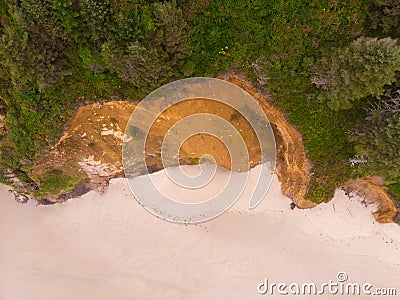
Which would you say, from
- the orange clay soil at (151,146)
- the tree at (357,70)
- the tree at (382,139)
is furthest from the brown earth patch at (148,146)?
the tree at (382,139)

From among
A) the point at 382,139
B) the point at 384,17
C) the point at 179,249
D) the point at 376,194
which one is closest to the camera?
the point at 384,17

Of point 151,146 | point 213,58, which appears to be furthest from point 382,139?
point 151,146

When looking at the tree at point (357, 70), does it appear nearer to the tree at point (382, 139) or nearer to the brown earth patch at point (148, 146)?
the tree at point (382, 139)

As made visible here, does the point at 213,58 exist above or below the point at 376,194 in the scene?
above

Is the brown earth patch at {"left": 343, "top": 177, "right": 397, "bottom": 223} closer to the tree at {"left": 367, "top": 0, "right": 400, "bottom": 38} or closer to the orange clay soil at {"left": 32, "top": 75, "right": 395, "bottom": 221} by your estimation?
the orange clay soil at {"left": 32, "top": 75, "right": 395, "bottom": 221}

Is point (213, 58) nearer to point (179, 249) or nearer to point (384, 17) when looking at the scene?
point (384, 17)

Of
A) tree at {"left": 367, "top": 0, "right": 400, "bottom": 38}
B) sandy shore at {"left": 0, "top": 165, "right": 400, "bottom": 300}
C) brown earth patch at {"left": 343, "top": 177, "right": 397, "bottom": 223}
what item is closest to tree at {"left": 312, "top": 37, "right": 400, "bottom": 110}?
tree at {"left": 367, "top": 0, "right": 400, "bottom": 38}
